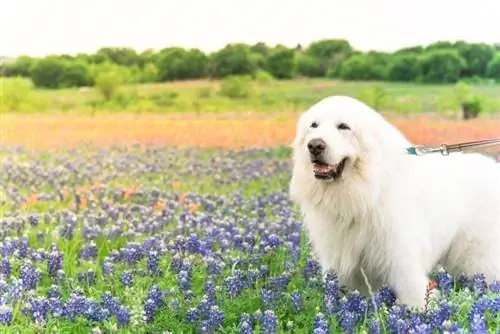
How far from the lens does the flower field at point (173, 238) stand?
2332 millimetres

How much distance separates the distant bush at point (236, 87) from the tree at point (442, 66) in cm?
78

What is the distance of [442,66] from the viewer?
362 centimetres

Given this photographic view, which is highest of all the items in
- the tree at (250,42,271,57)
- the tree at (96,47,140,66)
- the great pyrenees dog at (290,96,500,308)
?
the tree at (250,42,271,57)

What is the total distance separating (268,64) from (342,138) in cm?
133

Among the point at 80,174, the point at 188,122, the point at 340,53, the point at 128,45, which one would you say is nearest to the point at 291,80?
the point at 340,53

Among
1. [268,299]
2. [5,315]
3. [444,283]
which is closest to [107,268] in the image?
[5,315]

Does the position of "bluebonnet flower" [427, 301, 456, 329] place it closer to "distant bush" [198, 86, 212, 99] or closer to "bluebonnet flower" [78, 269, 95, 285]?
"bluebonnet flower" [78, 269, 95, 285]

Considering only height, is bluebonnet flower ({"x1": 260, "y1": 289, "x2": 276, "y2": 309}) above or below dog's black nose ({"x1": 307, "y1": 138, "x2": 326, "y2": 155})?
below

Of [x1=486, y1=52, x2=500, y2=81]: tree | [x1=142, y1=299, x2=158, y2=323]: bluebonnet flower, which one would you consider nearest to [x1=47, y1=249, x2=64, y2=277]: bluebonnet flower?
[x1=142, y1=299, x2=158, y2=323]: bluebonnet flower

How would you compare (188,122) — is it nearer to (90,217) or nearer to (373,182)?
(90,217)

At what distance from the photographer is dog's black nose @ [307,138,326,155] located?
7.77ft

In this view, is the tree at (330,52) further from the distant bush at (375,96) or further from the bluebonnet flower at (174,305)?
the bluebonnet flower at (174,305)

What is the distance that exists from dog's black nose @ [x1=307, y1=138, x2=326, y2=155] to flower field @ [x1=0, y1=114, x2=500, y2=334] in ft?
1.37

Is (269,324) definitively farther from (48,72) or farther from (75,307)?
(48,72)
